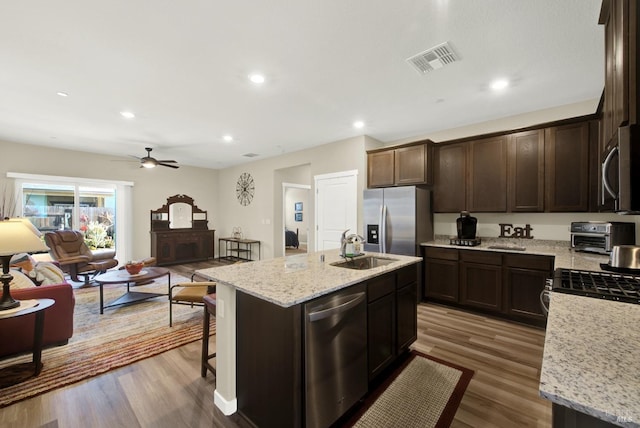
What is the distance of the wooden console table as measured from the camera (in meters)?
7.12

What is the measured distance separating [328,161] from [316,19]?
133 inches

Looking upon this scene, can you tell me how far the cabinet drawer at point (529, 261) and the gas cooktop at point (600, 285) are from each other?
135 cm

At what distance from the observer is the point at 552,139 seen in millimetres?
3238

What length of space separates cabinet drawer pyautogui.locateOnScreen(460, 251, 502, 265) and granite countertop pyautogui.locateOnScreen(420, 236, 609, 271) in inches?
2.2

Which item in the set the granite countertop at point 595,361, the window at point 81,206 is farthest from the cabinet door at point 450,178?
the window at point 81,206

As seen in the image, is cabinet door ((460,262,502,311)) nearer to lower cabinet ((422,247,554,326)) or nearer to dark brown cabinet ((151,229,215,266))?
lower cabinet ((422,247,554,326))

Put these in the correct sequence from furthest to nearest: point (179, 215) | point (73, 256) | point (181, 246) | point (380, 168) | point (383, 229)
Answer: point (179, 215)
point (181, 246)
point (73, 256)
point (380, 168)
point (383, 229)

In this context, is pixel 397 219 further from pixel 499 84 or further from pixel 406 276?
pixel 499 84

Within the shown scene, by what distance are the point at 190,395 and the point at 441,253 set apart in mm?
3284

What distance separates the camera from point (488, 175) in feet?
12.1

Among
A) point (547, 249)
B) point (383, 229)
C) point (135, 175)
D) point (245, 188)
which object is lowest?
point (547, 249)

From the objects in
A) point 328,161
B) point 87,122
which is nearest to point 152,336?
point 87,122

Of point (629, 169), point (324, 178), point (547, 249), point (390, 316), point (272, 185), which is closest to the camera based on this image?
point (629, 169)

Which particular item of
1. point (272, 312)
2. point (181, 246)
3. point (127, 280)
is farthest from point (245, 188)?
point (272, 312)
